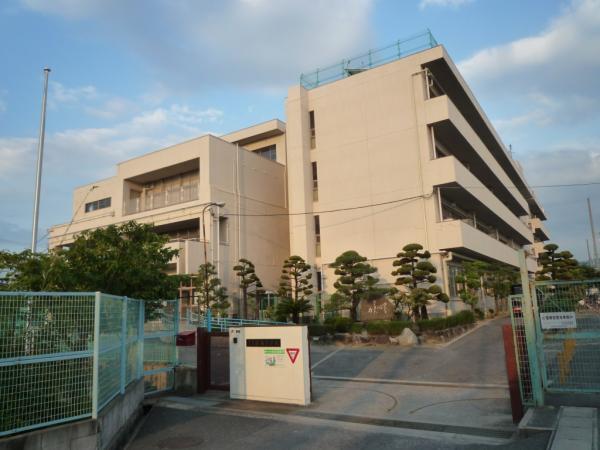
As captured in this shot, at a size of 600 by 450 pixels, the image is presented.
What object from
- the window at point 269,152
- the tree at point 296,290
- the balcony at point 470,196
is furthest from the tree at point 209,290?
the balcony at point 470,196

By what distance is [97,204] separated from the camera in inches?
1422

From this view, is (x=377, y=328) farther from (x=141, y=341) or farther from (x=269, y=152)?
(x=269, y=152)

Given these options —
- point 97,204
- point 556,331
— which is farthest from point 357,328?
point 97,204

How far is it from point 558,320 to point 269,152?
2995 centimetres

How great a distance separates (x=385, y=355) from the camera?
54.6ft

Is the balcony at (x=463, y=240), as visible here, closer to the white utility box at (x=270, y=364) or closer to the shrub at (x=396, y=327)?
the shrub at (x=396, y=327)

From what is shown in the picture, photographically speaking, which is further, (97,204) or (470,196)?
(97,204)

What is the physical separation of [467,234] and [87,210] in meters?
27.8

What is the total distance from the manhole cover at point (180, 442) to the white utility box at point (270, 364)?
270cm

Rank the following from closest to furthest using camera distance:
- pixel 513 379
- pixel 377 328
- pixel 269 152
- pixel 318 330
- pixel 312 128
A: pixel 513 379, pixel 377 328, pixel 318 330, pixel 312 128, pixel 269 152

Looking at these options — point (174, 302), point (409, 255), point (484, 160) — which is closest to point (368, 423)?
point (174, 302)

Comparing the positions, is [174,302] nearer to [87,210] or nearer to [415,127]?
[415,127]

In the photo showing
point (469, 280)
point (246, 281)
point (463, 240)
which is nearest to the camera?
point (463, 240)

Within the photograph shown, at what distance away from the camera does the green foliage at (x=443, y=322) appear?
62.1 ft
